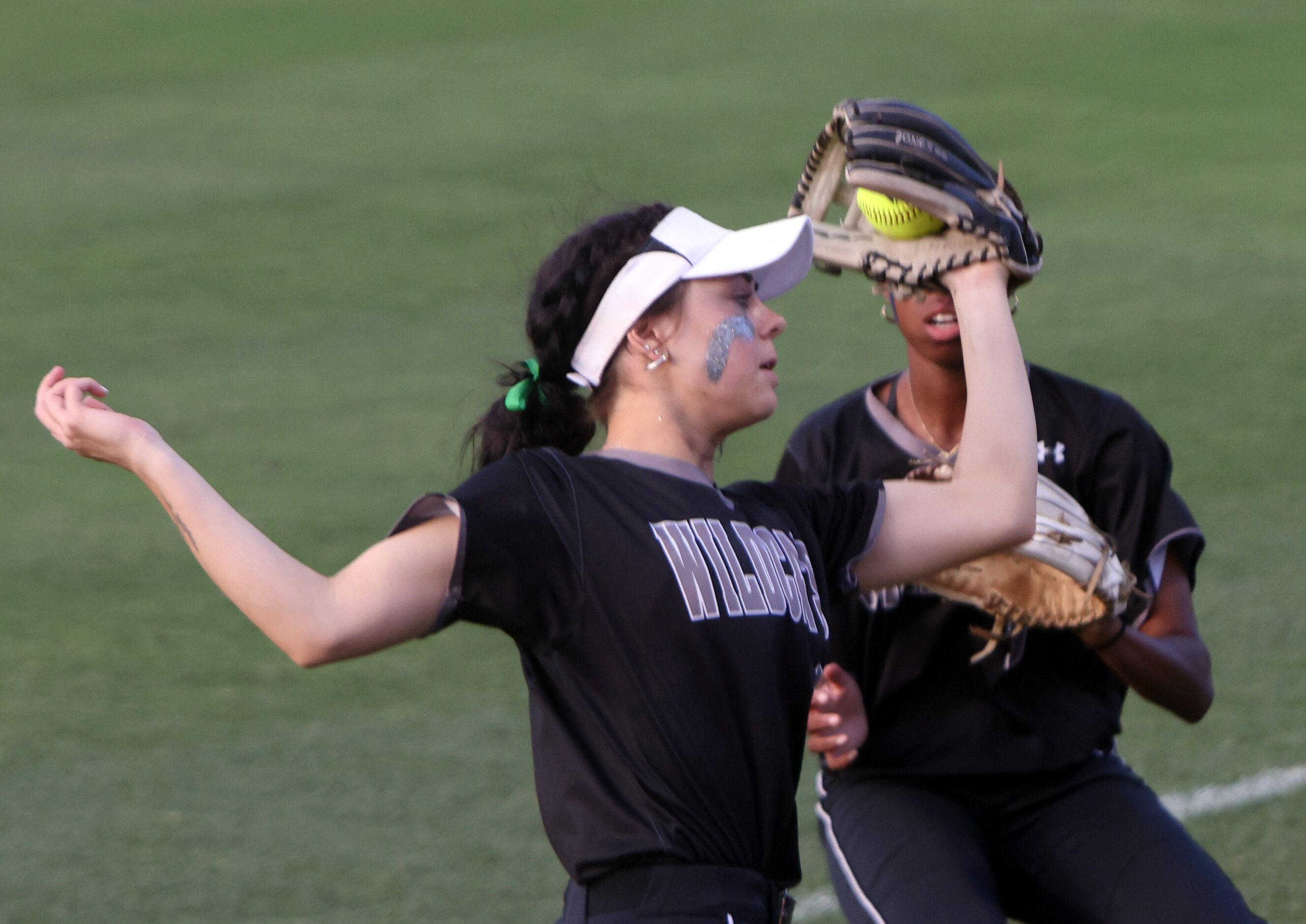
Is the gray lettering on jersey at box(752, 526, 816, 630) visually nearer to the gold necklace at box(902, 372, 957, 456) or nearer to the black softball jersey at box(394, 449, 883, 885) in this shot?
the black softball jersey at box(394, 449, 883, 885)

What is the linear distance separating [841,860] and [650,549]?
1125mm

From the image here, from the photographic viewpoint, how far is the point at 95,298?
877 centimetres

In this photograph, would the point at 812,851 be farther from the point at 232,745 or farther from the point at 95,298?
the point at 95,298

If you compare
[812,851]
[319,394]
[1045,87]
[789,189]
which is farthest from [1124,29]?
[812,851]

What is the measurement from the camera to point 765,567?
2.69 metres

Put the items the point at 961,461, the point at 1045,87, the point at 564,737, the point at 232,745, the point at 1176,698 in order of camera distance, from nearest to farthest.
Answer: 1. the point at 564,737
2. the point at 961,461
3. the point at 1176,698
4. the point at 232,745
5. the point at 1045,87

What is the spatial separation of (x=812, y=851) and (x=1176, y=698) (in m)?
1.32

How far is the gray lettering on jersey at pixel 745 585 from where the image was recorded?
8.63ft

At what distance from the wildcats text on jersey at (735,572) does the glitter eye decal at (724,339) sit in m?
0.24

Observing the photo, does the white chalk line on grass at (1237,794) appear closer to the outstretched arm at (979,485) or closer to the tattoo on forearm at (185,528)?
the outstretched arm at (979,485)

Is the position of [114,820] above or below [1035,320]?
below

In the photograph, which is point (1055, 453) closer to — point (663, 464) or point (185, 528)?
point (663, 464)

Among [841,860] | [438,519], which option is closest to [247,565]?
[438,519]

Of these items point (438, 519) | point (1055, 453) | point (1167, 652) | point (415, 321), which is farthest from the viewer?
point (415, 321)
